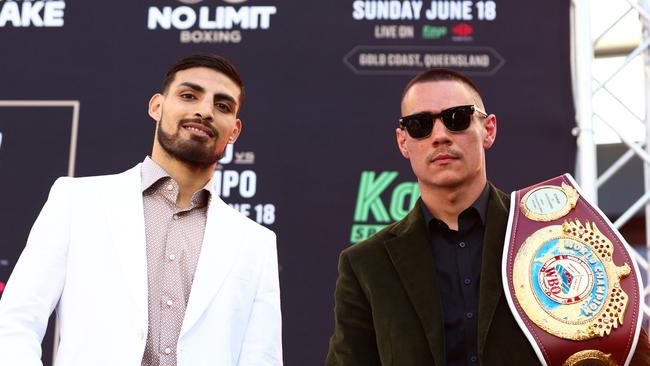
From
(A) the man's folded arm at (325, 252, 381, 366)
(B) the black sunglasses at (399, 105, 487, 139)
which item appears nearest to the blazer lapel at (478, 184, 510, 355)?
(B) the black sunglasses at (399, 105, 487, 139)

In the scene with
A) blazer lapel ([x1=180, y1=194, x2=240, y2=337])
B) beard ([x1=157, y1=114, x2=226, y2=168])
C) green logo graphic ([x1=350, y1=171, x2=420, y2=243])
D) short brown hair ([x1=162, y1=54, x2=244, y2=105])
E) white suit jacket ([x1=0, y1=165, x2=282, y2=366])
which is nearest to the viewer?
white suit jacket ([x1=0, y1=165, x2=282, y2=366])

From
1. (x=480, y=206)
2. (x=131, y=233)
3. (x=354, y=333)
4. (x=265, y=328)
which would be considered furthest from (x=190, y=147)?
(x=480, y=206)

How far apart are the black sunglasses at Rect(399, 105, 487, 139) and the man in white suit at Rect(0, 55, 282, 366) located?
0.64 metres

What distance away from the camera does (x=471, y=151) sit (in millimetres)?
2244

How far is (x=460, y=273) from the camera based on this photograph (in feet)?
6.95

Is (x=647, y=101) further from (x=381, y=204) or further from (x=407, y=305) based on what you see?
(x=407, y=305)

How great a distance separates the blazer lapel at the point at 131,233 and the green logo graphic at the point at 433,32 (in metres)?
1.80

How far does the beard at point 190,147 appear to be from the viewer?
2402mm

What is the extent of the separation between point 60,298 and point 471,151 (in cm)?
128

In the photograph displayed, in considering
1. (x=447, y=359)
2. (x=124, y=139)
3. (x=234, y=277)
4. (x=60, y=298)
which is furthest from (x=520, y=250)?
(x=124, y=139)

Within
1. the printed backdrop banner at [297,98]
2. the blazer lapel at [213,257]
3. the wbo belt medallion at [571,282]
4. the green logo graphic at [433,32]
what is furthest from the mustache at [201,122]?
the green logo graphic at [433,32]

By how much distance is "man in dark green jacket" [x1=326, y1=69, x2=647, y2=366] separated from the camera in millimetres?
2014

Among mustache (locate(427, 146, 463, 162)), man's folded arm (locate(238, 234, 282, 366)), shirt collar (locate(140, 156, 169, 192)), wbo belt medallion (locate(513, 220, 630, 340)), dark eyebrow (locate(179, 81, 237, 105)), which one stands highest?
dark eyebrow (locate(179, 81, 237, 105))

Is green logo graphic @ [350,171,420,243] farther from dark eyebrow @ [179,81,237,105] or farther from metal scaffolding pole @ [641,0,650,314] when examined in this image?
dark eyebrow @ [179,81,237,105]
